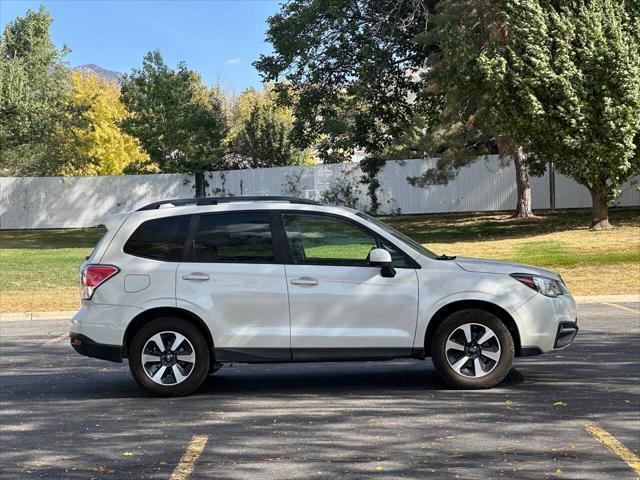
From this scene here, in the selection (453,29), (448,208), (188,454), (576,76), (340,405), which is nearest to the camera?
(188,454)

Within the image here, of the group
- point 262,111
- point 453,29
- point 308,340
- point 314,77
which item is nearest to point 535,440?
point 308,340

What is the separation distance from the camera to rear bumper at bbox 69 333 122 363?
840 centimetres

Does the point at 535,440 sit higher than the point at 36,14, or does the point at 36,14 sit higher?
the point at 36,14

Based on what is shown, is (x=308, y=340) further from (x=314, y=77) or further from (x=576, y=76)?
(x=314, y=77)

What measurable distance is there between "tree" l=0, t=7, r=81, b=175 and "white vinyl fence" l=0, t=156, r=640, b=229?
2.77m

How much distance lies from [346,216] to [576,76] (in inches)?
704

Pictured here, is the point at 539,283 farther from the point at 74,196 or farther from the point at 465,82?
the point at 74,196

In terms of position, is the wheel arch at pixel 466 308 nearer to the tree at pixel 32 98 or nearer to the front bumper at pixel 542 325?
the front bumper at pixel 542 325

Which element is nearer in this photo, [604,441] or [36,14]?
[604,441]

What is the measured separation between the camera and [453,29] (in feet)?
89.9

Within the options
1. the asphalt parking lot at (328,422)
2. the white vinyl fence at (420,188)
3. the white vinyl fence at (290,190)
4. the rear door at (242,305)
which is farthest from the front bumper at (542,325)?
the white vinyl fence at (420,188)

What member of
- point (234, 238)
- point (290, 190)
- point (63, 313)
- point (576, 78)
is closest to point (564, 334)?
point (234, 238)

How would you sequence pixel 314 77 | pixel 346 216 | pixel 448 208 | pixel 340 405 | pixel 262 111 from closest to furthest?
pixel 340 405 < pixel 346 216 < pixel 314 77 < pixel 448 208 < pixel 262 111

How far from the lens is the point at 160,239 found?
28.3ft
